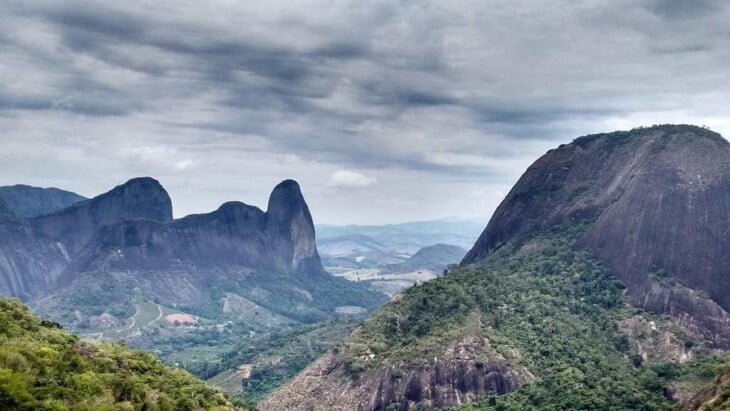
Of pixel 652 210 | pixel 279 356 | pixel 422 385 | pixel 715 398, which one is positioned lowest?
pixel 279 356

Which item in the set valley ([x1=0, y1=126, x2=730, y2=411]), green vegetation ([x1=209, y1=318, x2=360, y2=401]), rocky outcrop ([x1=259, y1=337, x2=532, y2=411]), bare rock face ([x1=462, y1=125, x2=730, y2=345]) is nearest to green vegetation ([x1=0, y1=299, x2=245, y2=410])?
valley ([x1=0, y1=126, x2=730, y2=411])

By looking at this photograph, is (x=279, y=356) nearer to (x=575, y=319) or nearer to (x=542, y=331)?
(x=542, y=331)

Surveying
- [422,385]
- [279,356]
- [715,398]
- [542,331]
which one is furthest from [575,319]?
[279,356]

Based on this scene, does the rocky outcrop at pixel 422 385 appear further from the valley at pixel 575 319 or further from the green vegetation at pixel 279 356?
the green vegetation at pixel 279 356

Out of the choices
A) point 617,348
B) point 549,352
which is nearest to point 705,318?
point 617,348

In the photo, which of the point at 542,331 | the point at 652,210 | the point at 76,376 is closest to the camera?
the point at 76,376

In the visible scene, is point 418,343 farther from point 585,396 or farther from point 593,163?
point 593,163
